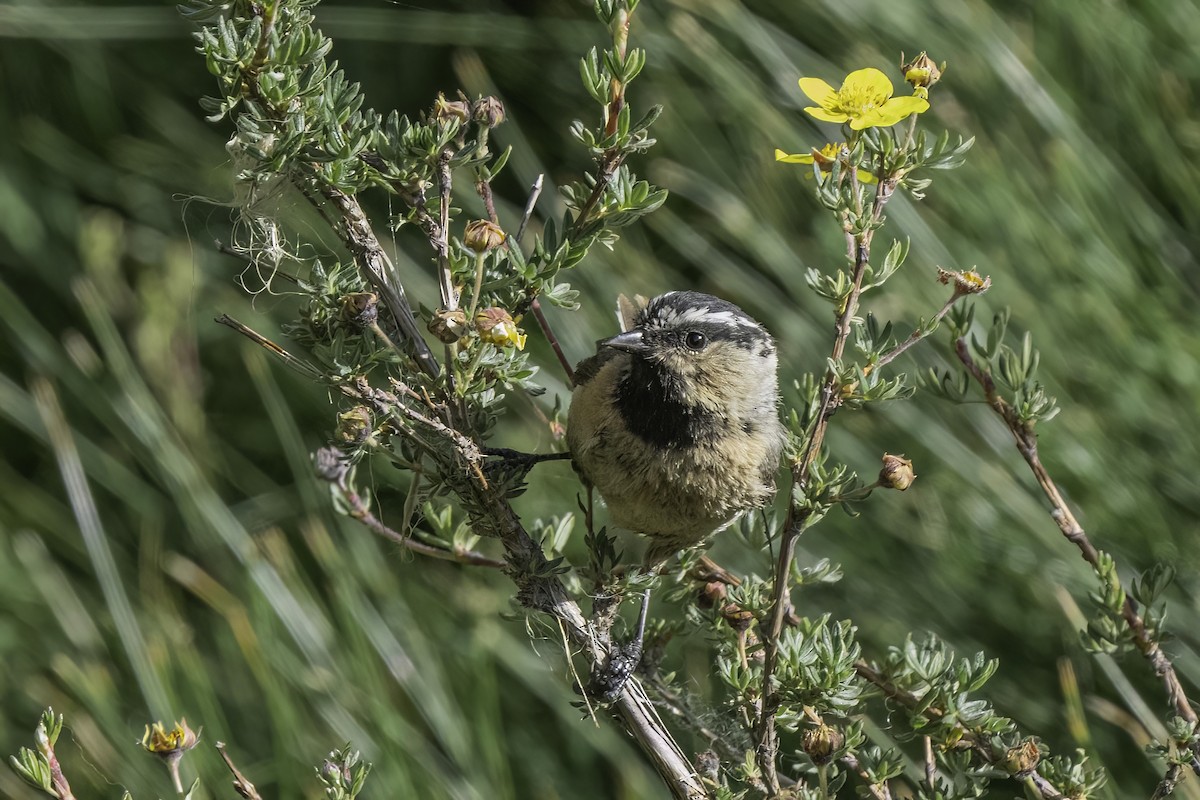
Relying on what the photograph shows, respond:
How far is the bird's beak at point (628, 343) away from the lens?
207 cm

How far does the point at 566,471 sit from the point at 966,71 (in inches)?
49.5

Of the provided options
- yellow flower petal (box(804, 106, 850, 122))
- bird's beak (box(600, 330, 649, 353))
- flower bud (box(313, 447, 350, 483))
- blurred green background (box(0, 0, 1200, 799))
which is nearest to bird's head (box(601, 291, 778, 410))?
bird's beak (box(600, 330, 649, 353))

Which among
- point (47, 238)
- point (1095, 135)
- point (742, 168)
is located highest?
point (1095, 135)

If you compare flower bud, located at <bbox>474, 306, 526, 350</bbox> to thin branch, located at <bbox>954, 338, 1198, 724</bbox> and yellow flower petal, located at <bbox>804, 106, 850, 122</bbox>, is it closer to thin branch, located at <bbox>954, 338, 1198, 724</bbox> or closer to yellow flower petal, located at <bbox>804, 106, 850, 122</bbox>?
A: yellow flower petal, located at <bbox>804, 106, 850, 122</bbox>

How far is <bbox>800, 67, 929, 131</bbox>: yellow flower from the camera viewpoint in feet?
4.46

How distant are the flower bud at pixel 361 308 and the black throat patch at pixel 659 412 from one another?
73 centimetres

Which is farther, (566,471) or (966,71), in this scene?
(566,471)

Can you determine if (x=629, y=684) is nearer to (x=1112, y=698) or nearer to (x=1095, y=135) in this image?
(x=1112, y=698)

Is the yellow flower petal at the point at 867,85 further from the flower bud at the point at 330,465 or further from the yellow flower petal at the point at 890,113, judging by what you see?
the flower bud at the point at 330,465

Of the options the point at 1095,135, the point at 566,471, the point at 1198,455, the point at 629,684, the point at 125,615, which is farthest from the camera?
the point at 566,471

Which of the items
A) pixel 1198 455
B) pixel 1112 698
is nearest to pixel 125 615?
pixel 1112 698

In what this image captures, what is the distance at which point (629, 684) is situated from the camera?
1.49m

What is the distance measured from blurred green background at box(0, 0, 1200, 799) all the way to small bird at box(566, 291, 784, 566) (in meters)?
0.30

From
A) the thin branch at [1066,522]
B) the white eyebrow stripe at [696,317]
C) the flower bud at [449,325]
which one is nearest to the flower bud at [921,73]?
the thin branch at [1066,522]
